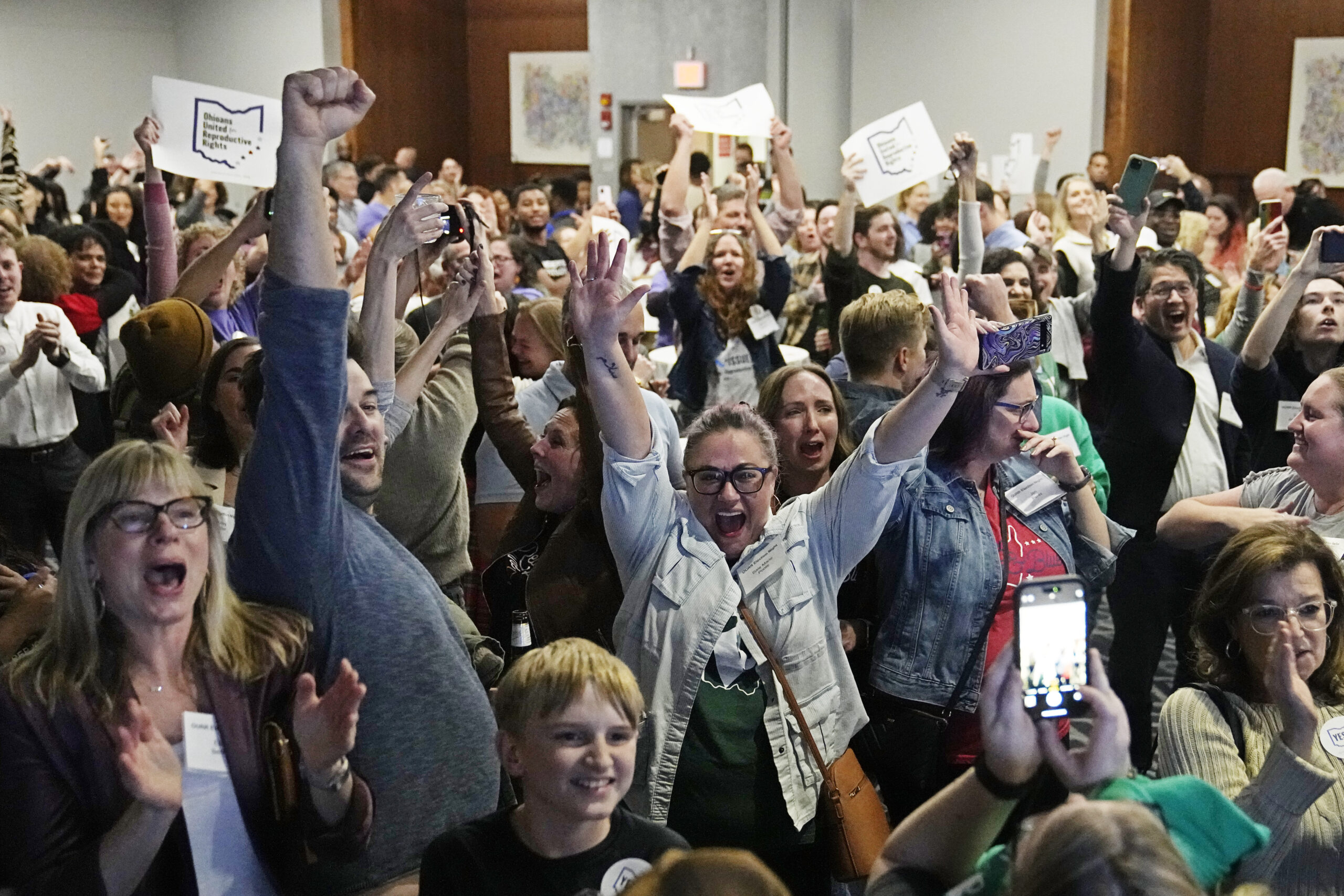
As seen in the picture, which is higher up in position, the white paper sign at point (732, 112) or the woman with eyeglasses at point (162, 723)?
the white paper sign at point (732, 112)

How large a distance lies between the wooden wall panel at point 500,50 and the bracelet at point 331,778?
54.9ft

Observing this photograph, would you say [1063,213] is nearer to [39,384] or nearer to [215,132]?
[215,132]

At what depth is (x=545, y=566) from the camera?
264cm

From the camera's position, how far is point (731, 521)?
2.55 meters

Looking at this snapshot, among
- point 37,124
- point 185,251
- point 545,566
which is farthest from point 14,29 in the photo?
point 545,566

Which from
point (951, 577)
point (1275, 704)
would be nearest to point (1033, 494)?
point (951, 577)

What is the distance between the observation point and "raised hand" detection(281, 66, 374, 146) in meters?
1.87

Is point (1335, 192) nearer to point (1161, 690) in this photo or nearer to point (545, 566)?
point (1161, 690)

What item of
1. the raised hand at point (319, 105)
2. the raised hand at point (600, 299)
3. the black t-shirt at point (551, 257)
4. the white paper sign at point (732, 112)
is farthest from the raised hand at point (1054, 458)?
the white paper sign at point (732, 112)

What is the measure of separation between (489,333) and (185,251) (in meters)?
2.95

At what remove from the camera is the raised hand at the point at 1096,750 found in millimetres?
1635

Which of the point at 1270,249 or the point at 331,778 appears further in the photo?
the point at 1270,249

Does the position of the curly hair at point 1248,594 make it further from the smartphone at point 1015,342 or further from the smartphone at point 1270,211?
the smartphone at point 1270,211

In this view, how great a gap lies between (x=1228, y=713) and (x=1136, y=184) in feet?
7.32
